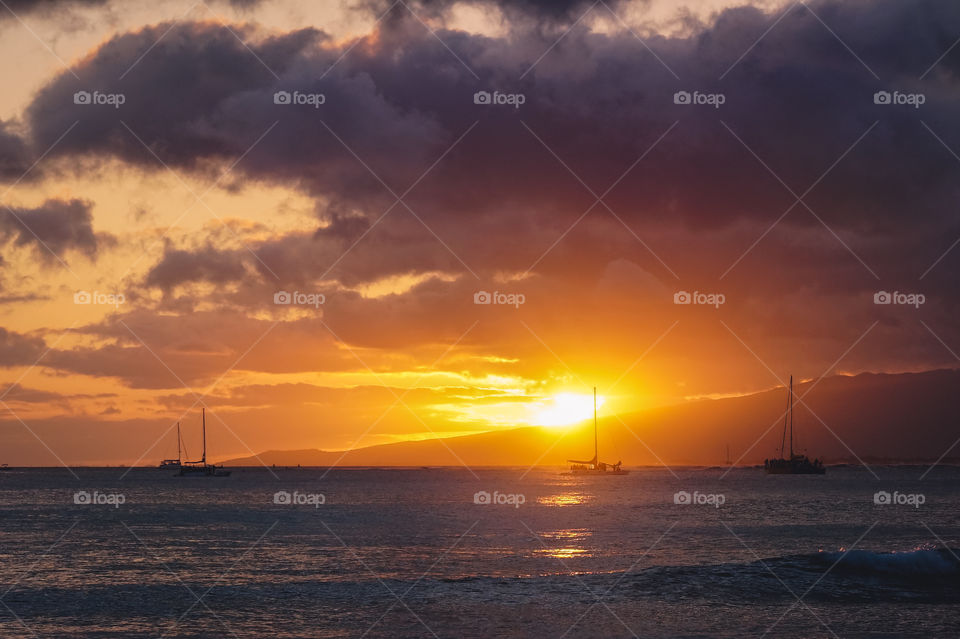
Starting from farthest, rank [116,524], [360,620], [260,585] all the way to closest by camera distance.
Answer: [116,524]
[260,585]
[360,620]

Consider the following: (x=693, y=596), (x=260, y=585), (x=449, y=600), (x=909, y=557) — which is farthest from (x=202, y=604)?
(x=909, y=557)

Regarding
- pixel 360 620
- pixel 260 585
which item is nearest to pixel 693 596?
pixel 360 620

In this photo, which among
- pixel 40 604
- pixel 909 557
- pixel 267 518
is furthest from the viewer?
pixel 267 518

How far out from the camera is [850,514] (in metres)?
94.2

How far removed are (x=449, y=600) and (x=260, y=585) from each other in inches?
415

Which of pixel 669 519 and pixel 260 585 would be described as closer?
pixel 260 585

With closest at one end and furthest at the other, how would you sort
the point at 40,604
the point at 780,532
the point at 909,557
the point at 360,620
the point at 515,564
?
the point at 360,620, the point at 40,604, the point at 909,557, the point at 515,564, the point at 780,532

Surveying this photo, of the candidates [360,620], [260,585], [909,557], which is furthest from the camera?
[909,557]

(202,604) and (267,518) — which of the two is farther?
(267,518)

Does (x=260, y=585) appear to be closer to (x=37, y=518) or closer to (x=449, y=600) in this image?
(x=449, y=600)

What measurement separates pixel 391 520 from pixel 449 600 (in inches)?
1966

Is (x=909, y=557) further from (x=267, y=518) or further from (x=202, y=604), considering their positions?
(x=267, y=518)

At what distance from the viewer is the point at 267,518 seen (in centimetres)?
9038

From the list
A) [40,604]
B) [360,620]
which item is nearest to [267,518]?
[40,604]
